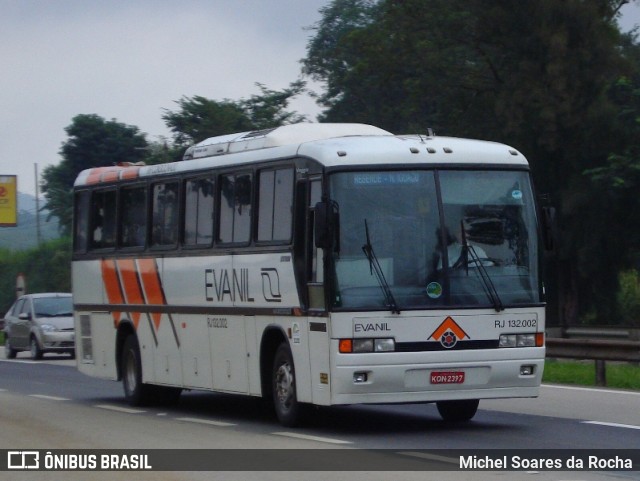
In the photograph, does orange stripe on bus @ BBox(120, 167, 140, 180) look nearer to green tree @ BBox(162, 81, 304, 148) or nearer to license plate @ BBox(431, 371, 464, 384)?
license plate @ BBox(431, 371, 464, 384)

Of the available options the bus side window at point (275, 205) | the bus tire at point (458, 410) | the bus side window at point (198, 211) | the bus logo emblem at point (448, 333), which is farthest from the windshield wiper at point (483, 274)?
the bus side window at point (198, 211)

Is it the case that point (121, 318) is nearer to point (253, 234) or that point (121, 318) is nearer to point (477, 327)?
point (253, 234)

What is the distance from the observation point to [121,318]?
1942 cm

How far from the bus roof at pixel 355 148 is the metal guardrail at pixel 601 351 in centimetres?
629

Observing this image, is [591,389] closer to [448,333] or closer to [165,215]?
[165,215]

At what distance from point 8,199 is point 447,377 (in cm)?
6511

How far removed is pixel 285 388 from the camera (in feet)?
48.3

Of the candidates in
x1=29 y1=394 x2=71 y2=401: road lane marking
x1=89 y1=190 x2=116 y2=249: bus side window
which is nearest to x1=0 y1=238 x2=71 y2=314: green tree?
x1=29 y1=394 x2=71 y2=401: road lane marking

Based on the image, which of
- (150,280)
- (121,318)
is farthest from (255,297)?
(121,318)

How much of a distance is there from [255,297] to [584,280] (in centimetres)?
3167

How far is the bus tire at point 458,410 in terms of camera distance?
1502 cm

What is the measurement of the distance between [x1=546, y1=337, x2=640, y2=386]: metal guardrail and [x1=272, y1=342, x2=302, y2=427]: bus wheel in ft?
23.6

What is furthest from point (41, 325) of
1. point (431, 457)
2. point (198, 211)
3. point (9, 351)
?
point (431, 457)

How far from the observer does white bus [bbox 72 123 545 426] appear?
531 inches
